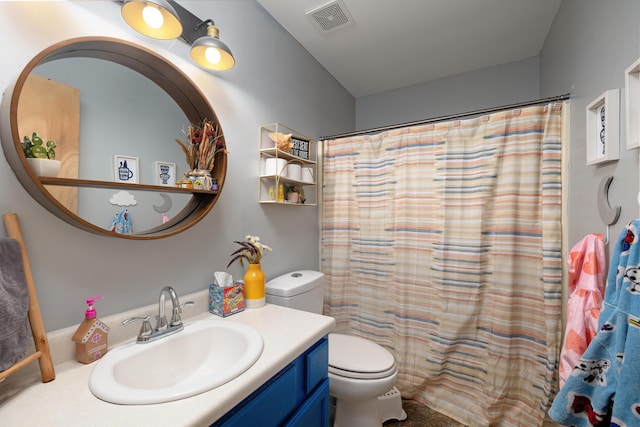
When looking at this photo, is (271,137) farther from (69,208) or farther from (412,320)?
(412,320)

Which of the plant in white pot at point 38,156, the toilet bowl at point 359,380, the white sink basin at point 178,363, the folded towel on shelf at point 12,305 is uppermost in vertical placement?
the plant in white pot at point 38,156

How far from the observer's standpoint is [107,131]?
95 centimetres

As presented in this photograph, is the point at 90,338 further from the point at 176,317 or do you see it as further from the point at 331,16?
the point at 331,16

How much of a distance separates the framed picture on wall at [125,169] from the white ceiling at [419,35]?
50.0 inches

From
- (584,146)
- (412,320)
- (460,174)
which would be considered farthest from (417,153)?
(412,320)

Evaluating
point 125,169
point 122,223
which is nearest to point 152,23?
point 125,169

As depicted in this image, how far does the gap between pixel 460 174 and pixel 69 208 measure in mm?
1856

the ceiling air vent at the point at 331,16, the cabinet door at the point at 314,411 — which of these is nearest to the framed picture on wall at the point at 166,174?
the cabinet door at the point at 314,411

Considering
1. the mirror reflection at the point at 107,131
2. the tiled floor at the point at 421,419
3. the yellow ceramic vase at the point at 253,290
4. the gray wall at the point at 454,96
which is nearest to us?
the mirror reflection at the point at 107,131

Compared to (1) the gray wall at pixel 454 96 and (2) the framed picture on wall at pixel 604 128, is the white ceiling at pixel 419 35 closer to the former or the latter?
(1) the gray wall at pixel 454 96

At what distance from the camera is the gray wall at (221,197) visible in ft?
2.64

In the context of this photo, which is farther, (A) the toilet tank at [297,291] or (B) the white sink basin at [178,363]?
(A) the toilet tank at [297,291]

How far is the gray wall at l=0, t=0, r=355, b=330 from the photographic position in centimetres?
80

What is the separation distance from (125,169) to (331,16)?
1505 mm
